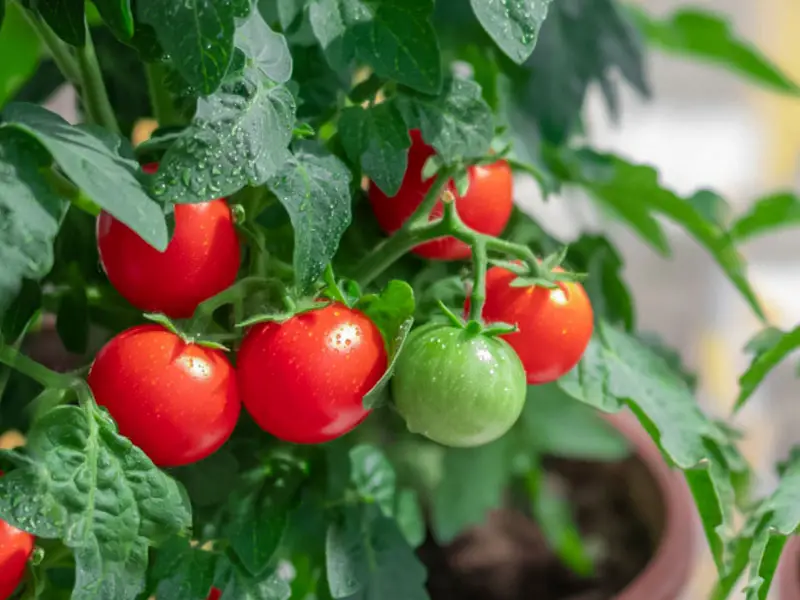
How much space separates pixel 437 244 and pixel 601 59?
0.71ft

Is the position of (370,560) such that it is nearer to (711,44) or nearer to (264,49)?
(264,49)

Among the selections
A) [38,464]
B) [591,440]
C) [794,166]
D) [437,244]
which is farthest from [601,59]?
[794,166]

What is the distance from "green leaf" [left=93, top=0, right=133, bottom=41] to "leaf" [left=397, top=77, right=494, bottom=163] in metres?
0.13

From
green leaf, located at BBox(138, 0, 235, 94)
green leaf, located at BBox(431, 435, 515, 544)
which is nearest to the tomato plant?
green leaf, located at BBox(138, 0, 235, 94)

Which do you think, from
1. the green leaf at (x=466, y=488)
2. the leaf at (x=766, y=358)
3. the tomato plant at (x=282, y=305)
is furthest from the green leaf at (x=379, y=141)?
the green leaf at (x=466, y=488)

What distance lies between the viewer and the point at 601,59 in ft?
1.98

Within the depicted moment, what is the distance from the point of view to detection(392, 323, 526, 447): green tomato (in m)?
0.39

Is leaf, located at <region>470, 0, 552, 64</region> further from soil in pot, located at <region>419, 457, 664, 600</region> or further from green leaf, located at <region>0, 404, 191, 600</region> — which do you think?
soil in pot, located at <region>419, 457, 664, 600</region>

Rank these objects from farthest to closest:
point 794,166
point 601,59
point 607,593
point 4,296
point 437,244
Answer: point 794,166
point 607,593
point 601,59
point 437,244
point 4,296

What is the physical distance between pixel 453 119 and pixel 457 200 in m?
0.04

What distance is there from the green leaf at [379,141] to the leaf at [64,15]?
0.41 feet

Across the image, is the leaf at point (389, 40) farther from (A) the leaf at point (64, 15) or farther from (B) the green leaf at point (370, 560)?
(B) the green leaf at point (370, 560)

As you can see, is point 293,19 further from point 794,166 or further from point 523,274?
point 794,166


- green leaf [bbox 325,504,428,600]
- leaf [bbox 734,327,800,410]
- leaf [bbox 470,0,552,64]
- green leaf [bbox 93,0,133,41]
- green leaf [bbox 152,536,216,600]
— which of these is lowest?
green leaf [bbox 325,504,428,600]
